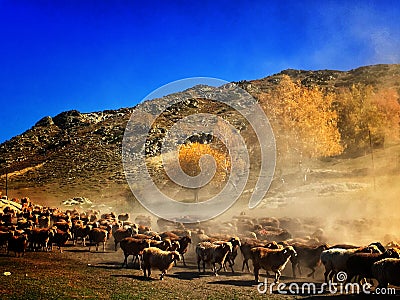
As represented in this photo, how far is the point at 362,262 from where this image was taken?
14.0 m

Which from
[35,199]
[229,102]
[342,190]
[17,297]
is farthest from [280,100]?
[229,102]

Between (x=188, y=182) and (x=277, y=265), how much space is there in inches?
1771

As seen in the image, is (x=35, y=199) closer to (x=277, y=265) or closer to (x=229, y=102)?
(x=277, y=265)

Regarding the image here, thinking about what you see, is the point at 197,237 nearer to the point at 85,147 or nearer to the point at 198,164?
the point at 198,164

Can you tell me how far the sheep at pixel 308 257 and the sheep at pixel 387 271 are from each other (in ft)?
13.8

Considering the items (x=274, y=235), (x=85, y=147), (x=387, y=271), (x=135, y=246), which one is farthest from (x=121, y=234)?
(x=85, y=147)

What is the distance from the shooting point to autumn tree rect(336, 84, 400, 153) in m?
50.6

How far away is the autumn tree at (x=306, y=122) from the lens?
52.6m

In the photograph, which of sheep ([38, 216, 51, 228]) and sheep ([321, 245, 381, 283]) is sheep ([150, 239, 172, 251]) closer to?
sheep ([321, 245, 381, 283])

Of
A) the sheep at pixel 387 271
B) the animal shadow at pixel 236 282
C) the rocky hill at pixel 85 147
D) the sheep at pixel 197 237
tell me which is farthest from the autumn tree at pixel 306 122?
the sheep at pixel 387 271

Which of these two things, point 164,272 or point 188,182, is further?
point 188,182

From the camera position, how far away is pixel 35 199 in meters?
63.6

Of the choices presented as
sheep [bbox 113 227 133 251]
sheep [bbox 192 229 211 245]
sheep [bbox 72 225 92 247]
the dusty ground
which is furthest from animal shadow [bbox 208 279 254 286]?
sheep [bbox 72 225 92 247]

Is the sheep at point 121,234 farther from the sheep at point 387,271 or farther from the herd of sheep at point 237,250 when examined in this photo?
the sheep at point 387,271
